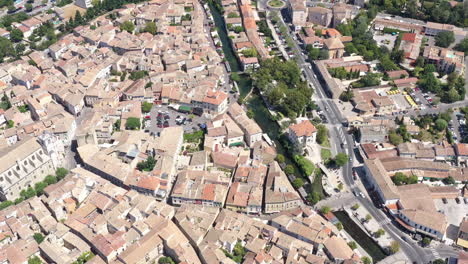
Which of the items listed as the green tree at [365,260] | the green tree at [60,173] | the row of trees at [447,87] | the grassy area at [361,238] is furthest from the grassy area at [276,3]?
the green tree at [365,260]

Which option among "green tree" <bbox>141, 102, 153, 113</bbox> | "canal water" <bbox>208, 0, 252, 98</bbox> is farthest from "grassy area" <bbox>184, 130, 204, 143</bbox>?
"canal water" <bbox>208, 0, 252, 98</bbox>

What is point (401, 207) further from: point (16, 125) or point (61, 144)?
point (16, 125)

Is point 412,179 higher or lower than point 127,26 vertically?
lower

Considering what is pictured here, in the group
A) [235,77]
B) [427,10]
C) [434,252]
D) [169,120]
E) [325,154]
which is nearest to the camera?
[434,252]

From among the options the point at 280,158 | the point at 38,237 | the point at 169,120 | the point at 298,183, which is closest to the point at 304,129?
the point at 280,158

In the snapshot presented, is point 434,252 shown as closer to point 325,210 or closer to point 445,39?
point 325,210

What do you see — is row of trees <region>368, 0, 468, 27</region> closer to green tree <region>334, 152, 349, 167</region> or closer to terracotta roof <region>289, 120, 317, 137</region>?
terracotta roof <region>289, 120, 317, 137</region>

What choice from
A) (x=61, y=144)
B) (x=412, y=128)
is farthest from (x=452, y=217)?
(x=61, y=144)
